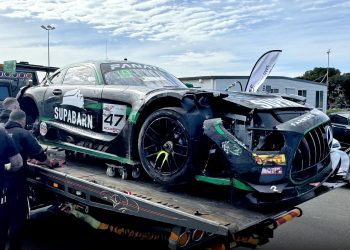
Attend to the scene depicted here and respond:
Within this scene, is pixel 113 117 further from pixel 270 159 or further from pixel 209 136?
pixel 270 159

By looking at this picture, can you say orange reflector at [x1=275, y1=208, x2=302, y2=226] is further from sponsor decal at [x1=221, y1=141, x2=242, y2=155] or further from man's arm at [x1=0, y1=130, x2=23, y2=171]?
man's arm at [x1=0, y1=130, x2=23, y2=171]

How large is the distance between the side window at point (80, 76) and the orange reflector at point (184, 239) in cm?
245

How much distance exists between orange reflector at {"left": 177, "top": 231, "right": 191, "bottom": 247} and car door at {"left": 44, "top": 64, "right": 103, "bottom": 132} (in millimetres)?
1845

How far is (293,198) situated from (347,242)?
227 centimetres

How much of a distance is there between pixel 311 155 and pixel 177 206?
4.51 feet

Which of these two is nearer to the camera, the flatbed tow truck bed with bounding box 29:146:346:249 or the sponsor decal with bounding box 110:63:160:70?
the flatbed tow truck bed with bounding box 29:146:346:249

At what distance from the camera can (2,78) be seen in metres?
10.2

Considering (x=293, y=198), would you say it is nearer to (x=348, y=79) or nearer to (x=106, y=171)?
(x=106, y=171)

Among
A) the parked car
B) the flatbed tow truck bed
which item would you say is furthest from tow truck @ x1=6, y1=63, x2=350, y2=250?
the parked car

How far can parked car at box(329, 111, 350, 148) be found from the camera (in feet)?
34.8

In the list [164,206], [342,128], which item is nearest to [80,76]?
[164,206]

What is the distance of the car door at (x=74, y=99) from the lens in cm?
472

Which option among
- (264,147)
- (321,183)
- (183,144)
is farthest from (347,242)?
(183,144)

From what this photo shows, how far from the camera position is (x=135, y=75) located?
5.02m
